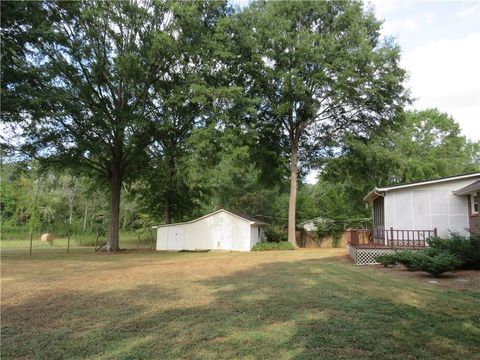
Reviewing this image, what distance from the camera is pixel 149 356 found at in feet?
13.2

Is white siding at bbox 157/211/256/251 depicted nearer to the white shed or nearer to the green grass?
the white shed

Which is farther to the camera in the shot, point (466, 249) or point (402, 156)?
point (402, 156)

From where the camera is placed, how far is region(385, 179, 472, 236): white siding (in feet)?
57.0

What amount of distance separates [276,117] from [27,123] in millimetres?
18134

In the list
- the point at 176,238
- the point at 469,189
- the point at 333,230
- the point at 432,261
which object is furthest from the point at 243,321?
the point at 333,230

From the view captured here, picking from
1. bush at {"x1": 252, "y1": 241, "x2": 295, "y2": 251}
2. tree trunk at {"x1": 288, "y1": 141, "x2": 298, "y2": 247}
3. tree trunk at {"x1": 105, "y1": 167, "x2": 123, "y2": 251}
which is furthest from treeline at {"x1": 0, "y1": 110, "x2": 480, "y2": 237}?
bush at {"x1": 252, "y1": 241, "x2": 295, "y2": 251}

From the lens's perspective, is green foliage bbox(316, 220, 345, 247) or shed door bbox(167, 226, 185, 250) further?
green foliage bbox(316, 220, 345, 247)

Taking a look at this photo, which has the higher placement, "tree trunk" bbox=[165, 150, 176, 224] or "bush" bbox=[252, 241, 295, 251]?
"tree trunk" bbox=[165, 150, 176, 224]

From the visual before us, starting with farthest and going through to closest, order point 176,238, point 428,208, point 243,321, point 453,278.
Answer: point 176,238
point 428,208
point 453,278
point 243,321

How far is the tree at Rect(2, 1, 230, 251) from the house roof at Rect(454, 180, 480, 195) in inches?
695

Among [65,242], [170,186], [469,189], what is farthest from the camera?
[65,242]

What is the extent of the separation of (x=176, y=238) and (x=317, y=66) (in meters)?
17.4

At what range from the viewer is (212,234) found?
1121 inches

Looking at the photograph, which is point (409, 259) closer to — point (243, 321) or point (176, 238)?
point (243, 321)
